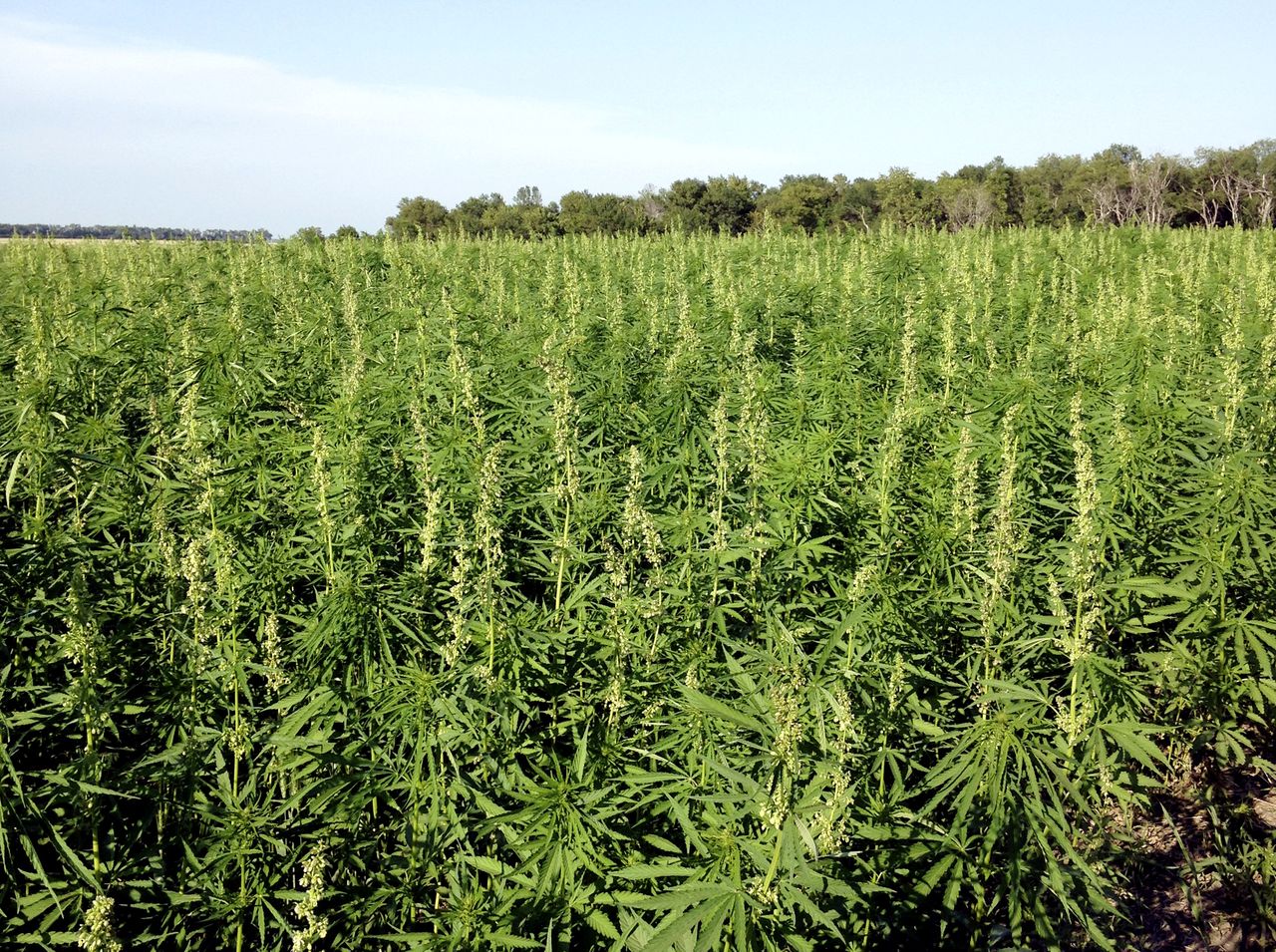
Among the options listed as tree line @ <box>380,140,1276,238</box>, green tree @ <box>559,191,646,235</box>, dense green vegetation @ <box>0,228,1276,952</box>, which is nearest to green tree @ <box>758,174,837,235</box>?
tree line @ <box>380,140,1276,238</box>

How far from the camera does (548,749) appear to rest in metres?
3.37

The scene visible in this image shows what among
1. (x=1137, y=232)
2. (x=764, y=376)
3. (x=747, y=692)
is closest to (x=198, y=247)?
(x=764, y=376)

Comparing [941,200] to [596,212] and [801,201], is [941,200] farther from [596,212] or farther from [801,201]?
[596,212]

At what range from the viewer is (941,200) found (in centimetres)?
4209

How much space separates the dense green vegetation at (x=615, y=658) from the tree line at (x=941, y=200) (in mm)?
32214

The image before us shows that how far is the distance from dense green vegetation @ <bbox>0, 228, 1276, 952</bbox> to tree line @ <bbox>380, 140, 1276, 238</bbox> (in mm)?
32214

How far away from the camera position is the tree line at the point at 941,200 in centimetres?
3900

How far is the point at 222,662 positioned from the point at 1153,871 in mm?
4342

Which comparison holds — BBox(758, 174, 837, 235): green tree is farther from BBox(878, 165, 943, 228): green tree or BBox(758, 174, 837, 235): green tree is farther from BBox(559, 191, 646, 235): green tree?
BBox(559, 191, 646, 235): green tree

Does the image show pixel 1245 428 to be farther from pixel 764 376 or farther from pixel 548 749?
pixel 548 749

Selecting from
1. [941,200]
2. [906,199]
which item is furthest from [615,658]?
[941,200]

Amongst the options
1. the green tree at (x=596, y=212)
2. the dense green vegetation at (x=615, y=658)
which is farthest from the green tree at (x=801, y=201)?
the dense green vegetation at (x=615, y=658)

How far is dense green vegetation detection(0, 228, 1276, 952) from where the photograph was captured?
267 cm

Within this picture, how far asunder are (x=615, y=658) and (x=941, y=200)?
43545mm
